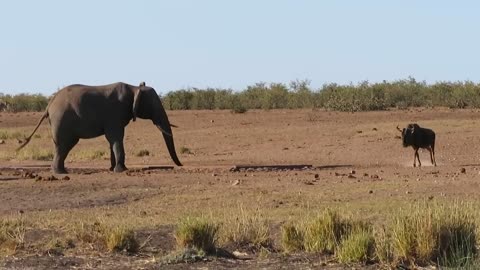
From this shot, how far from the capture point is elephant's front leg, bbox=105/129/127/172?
25984 mm

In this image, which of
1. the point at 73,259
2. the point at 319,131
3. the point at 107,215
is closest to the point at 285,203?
the point at 107,215

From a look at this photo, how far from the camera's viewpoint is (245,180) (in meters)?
23.2

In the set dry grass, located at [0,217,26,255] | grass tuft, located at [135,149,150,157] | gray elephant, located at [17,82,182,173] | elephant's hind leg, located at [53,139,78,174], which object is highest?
gray elephant, located at [17,82,182,173]

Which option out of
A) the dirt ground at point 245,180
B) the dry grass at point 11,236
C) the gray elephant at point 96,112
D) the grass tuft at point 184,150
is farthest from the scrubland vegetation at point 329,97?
the dry grass at point 11,236

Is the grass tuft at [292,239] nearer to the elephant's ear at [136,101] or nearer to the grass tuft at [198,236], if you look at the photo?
the grass tuft at [198,236]

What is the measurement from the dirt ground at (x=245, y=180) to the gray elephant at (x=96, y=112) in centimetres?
83

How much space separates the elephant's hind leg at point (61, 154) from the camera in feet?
86.0

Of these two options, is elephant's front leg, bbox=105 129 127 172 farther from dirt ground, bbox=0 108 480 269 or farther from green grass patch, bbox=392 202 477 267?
green grass patch, bbox=392 202 477 267

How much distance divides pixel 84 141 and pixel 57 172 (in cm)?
1437

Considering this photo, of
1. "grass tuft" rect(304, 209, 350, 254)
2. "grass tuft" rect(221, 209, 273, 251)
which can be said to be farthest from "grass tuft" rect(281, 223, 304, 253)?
"grass tuft" rect(221, 209, 273, 251)

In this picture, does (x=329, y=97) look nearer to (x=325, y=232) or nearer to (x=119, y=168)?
(x=119, y=168)

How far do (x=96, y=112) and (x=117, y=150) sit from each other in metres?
1.21

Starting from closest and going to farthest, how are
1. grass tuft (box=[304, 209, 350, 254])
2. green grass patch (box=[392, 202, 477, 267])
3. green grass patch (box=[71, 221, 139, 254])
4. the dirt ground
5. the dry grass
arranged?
green grass patch (box=[392, 202, 477, 267]) < grass tuft (box=[304, 209, 350, 254]) < green grass patch (box=[71, 221, 139, 254]) < the dry grass < the dirt ground

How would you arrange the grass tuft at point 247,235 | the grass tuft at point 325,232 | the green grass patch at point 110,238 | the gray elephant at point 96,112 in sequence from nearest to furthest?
the grass tuft at point 325,232, the green grass patch at point 110,238, the grass tuft at point 247,235, the gray elephant at point 96,112
